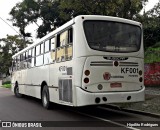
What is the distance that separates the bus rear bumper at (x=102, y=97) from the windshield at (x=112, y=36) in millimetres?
1443

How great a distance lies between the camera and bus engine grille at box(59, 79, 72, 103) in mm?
10580

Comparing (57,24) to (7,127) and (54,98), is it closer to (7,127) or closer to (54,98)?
(54,98)

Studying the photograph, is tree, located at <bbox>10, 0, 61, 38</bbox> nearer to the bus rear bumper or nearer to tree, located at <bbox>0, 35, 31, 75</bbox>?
tree, located at <bbox>0, 35, 31, 75</bbox>

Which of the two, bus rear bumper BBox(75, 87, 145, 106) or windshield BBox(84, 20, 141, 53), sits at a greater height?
windshield BBox(84, 20, 141, 53)

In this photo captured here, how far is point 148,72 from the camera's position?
67.6 feet

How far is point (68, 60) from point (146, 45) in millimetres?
17666

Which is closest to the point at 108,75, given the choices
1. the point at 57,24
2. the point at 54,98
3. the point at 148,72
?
the point at 54,98

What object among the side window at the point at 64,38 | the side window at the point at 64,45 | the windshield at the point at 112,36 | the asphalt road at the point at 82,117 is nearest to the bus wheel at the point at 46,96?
the asphalt road at the point at 82,117

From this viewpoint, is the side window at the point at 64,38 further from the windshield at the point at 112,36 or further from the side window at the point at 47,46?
the side window at the point at 47,46

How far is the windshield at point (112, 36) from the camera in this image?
10344 mm

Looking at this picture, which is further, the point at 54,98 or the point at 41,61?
the point at 41,61

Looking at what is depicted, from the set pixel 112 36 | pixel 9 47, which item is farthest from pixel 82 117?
pixel 9 47

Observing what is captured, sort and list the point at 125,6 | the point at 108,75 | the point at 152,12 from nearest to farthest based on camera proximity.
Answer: the point at 108,75
the point at 125,6
the point at 152,12

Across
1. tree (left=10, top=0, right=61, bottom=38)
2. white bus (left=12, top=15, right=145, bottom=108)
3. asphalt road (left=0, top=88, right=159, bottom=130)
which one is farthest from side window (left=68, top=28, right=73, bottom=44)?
tree (left=10, top=0, right=61, bottom=38)
